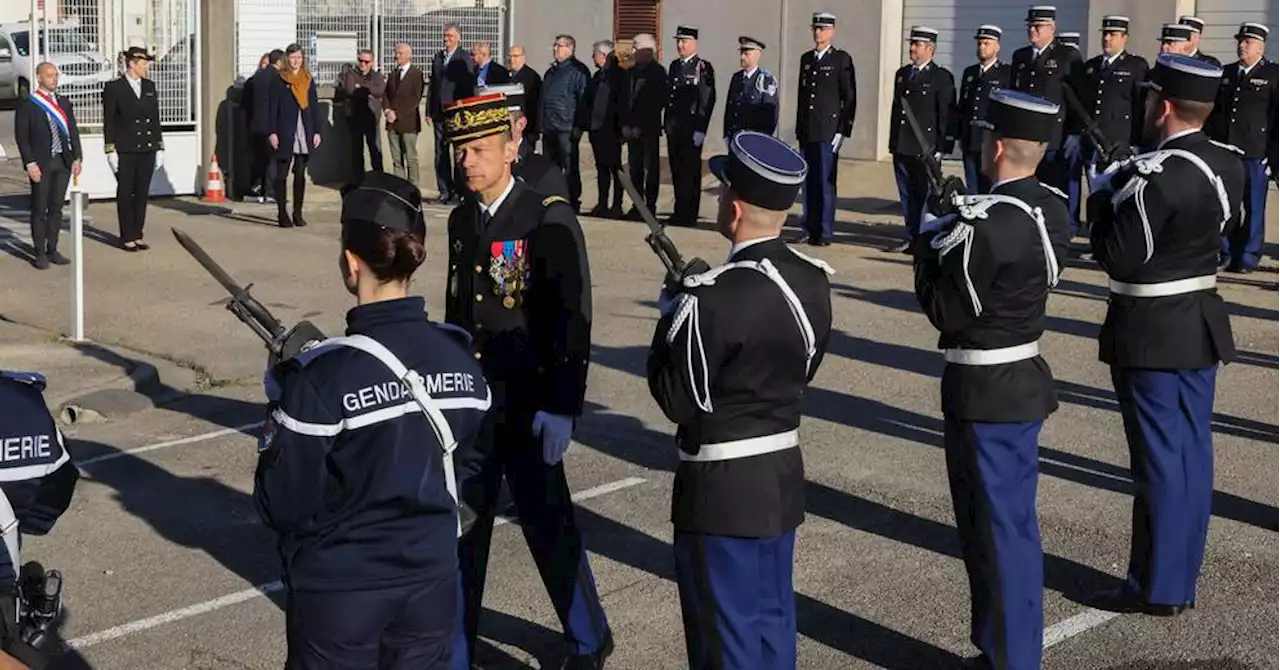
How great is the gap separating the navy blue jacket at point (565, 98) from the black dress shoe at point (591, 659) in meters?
12.8

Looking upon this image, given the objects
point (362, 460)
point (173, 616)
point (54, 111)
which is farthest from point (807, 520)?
point (54, 111)

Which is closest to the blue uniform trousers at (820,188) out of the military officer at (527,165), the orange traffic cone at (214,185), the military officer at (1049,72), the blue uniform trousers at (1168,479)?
the military officer at (1049,72)

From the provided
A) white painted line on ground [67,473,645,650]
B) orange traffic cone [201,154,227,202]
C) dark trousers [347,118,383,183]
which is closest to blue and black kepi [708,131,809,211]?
white painted line on ground [67,473,645,650]

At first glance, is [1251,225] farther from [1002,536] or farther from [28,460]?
[28,460]

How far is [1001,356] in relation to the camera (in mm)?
5785

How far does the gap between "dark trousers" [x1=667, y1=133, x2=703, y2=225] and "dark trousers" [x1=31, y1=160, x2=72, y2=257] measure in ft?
19.9

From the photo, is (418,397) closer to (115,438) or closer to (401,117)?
(115,438)

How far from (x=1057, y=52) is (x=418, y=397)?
40.6ft

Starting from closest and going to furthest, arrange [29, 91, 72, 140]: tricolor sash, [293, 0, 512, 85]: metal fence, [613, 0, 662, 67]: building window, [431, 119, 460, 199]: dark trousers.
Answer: [29, 91, 72, 140]: tricolor sash → [431, 119, 460, 199]: dark trousers → [293, 0, 512, 85]: metal fence → [613, 0, 662, 67]: building window

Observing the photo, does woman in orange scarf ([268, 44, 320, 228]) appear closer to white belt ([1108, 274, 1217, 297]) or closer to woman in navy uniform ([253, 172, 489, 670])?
white belt ([1108, 274, 1217, 297])

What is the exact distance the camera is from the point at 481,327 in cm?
562

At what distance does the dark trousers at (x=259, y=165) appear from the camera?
18641 mm

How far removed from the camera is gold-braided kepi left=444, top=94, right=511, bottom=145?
540 centimetres

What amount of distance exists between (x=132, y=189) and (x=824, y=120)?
6.20 m
